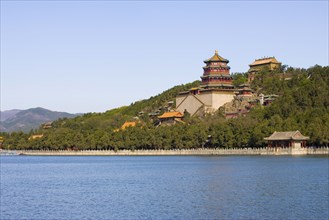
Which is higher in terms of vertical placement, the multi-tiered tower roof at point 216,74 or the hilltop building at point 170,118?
the multi-tiered tower roof at point 216,74

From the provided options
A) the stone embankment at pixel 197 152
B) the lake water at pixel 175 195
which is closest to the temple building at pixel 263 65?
the stone embankment at pixel 197 152

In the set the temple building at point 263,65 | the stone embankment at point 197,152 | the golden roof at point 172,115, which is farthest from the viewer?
the temple building at point 263,65

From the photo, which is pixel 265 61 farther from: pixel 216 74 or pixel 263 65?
pixel 216 74

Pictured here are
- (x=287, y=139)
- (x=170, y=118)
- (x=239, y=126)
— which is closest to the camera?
(x=287, y=139)

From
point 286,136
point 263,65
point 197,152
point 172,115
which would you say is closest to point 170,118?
point 172,115

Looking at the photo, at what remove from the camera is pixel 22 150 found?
469 ft

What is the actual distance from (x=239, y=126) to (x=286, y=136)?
924 centimetres

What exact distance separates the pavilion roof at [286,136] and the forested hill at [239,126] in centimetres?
130

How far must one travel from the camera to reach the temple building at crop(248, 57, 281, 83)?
142 metres

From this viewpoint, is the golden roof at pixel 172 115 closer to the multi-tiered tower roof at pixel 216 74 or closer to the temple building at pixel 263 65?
the multi-tiered tower roof at pixel 216 74

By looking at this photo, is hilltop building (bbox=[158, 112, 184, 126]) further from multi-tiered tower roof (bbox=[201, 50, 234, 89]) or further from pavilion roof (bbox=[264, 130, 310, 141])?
pavilion roof (bbox=[264, 130, 310, 141])

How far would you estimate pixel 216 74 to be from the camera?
415 feet

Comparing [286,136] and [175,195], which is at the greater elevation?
[286,136]

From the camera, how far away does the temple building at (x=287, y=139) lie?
8800 centimetres
